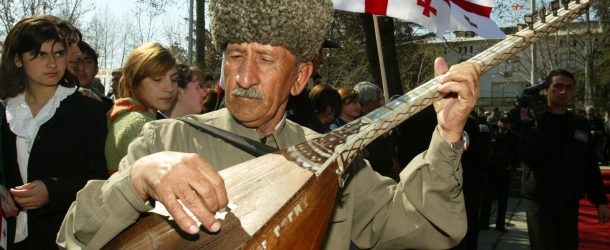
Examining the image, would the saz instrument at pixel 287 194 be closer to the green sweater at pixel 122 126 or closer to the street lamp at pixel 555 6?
the street lamp at pixel 555 6

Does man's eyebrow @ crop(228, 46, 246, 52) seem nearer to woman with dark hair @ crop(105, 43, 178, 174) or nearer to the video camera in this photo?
woman with dark hair @ crop(105, 43, 178, 174)

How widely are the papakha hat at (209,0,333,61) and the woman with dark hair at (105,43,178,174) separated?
126 cm

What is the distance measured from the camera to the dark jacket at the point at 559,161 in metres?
5.12

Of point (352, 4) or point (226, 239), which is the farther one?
point (352, 4)

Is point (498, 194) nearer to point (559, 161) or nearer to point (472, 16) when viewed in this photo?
point (559, 161)

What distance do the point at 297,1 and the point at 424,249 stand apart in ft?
3.08

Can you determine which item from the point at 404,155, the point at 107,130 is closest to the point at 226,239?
the point at 107,130

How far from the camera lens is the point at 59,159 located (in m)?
3.03

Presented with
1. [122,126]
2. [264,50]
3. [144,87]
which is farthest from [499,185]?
[264,50]

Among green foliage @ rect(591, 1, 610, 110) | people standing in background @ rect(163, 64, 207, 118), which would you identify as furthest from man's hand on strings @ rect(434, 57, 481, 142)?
green foliage @ rect(591, 1, 610, 110)

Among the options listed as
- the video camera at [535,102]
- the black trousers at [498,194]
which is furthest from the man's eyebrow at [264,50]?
the black trousers at [498,194]

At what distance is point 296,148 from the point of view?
170 cm

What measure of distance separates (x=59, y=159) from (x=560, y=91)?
431cm

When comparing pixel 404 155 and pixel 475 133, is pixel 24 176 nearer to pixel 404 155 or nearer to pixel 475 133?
pixel 404 155
